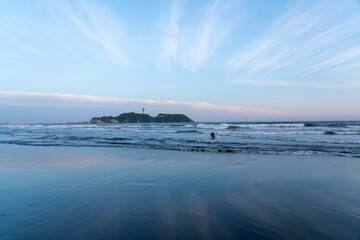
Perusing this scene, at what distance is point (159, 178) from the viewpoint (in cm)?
623

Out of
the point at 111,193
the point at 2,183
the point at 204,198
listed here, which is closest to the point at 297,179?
the point at 204,198

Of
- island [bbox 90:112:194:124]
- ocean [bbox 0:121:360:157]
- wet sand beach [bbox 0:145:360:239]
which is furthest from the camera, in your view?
island [bbox 90:112:194:124]

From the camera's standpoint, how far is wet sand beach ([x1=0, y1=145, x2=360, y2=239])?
3.12 m

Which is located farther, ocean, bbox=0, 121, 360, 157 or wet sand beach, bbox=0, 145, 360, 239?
ocean, bbox=0, 121, 360, 157

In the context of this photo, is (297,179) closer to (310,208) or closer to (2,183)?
(310,208)

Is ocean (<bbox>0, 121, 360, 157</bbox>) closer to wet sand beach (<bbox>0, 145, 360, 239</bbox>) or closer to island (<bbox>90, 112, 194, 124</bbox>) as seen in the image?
wet sand beach (<bbox>0, 145, 360, 239</bbox>)

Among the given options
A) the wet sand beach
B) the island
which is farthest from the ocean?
the island

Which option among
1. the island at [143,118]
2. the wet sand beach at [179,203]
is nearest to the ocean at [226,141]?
the wet sand beach at [179,203]

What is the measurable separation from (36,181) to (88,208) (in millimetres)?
2925

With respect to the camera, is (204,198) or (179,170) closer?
(204,198)

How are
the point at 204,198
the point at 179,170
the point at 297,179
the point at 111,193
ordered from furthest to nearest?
the point at 179,170
the point at 297,179
the point at 111,193
the point at 204,198

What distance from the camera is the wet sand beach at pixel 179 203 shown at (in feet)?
10.2

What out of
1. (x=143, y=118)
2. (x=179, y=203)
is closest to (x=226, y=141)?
(x=179, y=203)

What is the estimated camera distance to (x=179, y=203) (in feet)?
14.0
